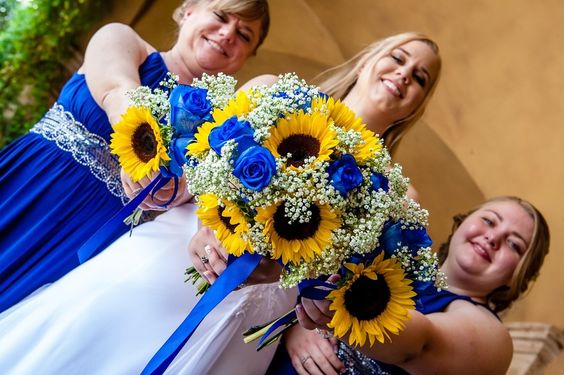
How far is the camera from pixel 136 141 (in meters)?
1.45

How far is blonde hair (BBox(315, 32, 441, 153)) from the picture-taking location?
7.33 ft

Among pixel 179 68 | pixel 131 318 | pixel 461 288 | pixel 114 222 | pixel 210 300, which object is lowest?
pixel 461 288

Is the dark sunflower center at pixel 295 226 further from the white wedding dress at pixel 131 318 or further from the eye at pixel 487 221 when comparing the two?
the eye at pixel 487 221

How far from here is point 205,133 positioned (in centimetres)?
132

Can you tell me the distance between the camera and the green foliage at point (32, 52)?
4359 millimetres

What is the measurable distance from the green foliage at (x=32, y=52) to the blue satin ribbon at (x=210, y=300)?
334cm

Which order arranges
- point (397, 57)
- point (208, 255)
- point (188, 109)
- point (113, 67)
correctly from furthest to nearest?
point (397, 57) < point (113, 67) < point (208, 255) < point (188, 109)

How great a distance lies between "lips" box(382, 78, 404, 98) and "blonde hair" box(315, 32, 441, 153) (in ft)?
0.44

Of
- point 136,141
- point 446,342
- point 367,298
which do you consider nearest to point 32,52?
point 136,141

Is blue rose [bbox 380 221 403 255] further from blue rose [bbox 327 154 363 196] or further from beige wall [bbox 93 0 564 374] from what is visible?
beige wall [bbox 93 0 564 374]

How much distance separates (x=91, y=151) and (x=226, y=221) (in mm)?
1077

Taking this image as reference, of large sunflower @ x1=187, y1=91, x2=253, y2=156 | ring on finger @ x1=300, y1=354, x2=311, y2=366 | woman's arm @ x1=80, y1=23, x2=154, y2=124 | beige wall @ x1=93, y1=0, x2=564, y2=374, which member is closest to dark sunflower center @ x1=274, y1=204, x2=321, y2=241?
large sunflower @ x1=187, y1=91, x2=253, y2=156

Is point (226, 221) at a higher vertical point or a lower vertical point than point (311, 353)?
higher

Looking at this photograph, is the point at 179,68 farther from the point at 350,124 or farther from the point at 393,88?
the point at 350,124
